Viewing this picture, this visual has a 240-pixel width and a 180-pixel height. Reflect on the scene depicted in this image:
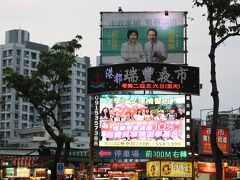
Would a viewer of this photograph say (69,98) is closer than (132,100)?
No

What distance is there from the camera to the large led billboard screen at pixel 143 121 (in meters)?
27.1

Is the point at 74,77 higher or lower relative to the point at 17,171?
higher

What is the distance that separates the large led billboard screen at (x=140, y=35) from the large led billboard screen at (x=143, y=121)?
11.7 ft

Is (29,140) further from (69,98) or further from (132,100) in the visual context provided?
(132,100)

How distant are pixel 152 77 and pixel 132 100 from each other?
61.2 inches

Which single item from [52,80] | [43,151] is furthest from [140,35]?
[43,151]

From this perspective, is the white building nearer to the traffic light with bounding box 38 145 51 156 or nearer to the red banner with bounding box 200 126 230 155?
the traffic light with bounding box 38 145 51 156

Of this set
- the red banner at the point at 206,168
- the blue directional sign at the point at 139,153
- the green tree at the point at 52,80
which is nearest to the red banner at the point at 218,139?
the red banner at the point at 206,168

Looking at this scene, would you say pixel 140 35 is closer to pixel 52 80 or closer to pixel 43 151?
pixel 52 80

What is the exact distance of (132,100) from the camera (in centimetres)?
2747

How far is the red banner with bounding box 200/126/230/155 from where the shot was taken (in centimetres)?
3323

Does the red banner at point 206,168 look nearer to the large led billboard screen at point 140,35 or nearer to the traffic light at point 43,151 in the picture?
the large led billboard screen at point 140,35

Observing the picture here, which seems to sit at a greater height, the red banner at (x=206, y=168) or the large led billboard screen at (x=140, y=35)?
the large led billboard screen at (x=140, y=35)

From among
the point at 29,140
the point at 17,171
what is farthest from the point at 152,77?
the point at 29,140
